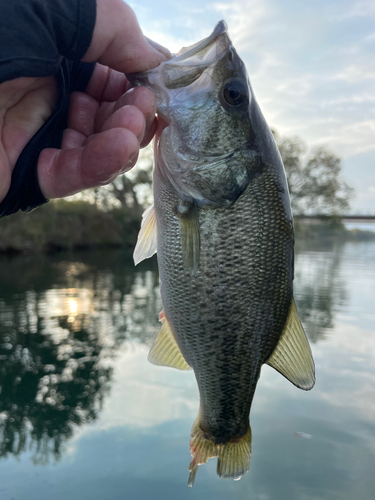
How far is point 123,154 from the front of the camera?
6.47ft

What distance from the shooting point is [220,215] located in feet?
7.10

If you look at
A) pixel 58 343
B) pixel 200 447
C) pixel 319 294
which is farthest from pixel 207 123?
pixel 319 294

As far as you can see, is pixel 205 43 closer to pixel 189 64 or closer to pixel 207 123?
pixel 189 64

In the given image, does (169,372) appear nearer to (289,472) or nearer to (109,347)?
(109,347)

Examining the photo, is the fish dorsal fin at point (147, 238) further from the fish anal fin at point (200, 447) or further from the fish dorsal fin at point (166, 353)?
the fish anal fin at point (200, 447)

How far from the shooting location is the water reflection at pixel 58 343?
11.1m

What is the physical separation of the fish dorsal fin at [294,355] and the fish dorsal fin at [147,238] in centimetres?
95

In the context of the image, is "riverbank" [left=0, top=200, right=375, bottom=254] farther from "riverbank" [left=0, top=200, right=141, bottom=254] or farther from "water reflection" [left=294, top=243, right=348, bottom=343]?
"water reflection" [left=294, top=243, right=348, bottom=343]

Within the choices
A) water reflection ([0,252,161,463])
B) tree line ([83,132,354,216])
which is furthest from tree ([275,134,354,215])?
water reflection ([0,252,161,463])

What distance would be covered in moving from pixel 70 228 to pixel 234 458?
44.9 meters

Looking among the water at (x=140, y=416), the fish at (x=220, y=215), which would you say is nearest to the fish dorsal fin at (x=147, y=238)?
the fish at (x=220, y=215)

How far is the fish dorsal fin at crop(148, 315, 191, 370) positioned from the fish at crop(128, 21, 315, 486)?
0.19 m

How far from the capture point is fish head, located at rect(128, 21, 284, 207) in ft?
7.17

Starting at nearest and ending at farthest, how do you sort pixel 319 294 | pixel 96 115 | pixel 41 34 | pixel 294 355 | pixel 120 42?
pixel 41 34 → pixel 120 42 → pixel 294 355 → pixel 96 115 → pixel 319 294
